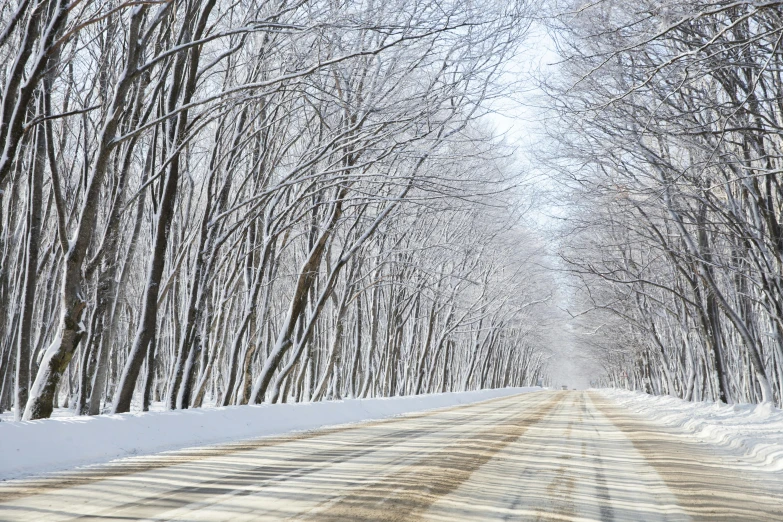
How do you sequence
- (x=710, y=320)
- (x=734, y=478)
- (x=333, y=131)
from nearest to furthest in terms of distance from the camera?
(x=734, y=478) < (x=333, y=131) < (x=710, y=320)

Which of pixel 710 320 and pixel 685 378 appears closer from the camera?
pixel 710 320

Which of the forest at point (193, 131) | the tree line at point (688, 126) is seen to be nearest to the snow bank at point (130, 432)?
the forest at point (193, 131)

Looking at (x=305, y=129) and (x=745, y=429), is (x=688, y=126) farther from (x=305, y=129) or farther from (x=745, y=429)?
(x=305, y=129)

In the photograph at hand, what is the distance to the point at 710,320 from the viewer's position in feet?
63.2

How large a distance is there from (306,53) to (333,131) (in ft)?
10.2

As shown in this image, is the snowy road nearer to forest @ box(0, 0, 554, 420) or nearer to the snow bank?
the snow bank

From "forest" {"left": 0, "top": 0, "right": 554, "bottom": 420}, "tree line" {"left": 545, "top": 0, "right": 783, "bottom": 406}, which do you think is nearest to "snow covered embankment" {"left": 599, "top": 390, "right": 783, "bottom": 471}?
"tree line" {"left": 545, "top": 0, "right": 783, "bottom": 406}

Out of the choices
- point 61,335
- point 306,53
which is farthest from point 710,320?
point 61,335

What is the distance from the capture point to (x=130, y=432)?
7738 mm

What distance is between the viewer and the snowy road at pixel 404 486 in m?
4.46

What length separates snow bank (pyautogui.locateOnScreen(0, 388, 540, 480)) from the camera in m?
6.02

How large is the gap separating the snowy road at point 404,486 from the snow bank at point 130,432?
56cm

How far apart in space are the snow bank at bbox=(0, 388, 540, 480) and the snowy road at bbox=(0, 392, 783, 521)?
0.56 meters

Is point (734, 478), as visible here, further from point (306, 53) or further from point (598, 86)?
point (306, 53)
